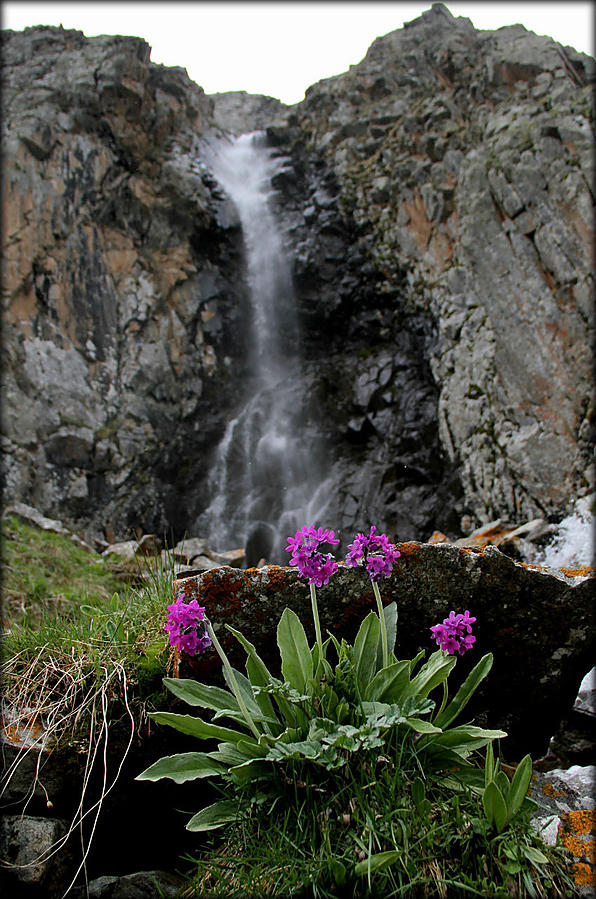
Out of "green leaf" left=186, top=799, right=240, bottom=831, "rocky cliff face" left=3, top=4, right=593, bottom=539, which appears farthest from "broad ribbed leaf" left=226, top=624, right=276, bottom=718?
"rocky cliff face" left=3, top=4, right=593, bottom=539

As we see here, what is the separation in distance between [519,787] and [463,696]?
326 millimetres

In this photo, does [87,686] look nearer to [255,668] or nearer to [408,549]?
[255,668]

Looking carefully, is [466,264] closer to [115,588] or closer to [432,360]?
[432,360]

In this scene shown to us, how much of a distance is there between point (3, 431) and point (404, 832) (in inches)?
415

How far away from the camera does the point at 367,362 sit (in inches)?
461

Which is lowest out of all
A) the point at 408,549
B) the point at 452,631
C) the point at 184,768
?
the point at 184,768

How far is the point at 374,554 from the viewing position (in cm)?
185

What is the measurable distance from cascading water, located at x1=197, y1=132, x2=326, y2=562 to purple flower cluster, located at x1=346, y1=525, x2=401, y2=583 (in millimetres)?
7623

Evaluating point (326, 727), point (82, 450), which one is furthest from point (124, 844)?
point (82, 450)

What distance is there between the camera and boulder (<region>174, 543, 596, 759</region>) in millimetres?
2084

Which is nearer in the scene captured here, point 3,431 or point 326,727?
point 326,727

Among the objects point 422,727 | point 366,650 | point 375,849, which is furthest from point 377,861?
point 366,650

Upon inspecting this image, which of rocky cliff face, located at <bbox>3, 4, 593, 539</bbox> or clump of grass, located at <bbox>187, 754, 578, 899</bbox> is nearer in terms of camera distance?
clump of grass, located at <bbox>187, 754, 578, 899</bbox>

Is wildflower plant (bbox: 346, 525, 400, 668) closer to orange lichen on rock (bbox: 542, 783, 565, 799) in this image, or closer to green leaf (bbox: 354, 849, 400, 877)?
green leaf (bbox: 354, 849, 400, 877)
